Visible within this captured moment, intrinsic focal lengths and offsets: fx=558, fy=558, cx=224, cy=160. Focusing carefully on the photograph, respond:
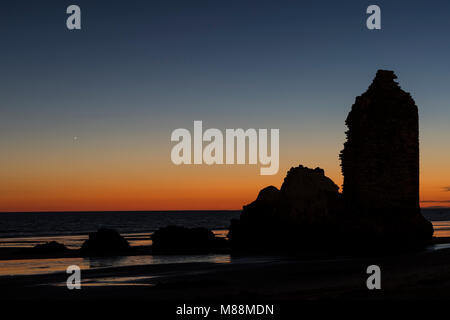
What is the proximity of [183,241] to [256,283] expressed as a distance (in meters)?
24.8

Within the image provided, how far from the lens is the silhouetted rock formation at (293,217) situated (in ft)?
139

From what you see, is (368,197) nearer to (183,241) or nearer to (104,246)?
(183,241)

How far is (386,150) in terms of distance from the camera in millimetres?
41594

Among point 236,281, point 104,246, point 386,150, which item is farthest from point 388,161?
point 236,281

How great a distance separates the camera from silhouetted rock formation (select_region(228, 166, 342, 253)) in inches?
1663

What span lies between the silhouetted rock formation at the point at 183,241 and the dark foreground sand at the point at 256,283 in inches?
568

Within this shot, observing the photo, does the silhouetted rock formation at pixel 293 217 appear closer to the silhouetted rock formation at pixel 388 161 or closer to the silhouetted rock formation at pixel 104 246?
the silhouetted rock formation at pixel 388 161

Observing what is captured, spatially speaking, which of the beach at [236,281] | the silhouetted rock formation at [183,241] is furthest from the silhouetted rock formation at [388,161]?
the beach at [236,281]

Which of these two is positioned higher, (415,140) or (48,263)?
(415,140)

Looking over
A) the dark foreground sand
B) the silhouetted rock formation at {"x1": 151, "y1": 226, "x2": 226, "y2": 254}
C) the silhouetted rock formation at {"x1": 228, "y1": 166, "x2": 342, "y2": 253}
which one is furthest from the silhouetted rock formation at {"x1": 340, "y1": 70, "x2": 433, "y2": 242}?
the dark foreground sand

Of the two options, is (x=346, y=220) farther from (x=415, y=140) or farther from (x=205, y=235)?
(x=205, y=235)
